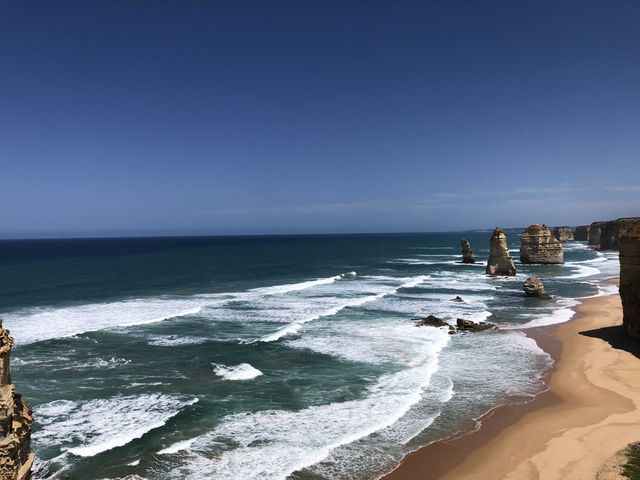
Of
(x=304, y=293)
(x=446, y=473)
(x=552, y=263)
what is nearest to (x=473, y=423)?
(x=446, y=473)

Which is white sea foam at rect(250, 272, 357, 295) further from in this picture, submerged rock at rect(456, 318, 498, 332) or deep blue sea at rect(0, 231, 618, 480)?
submerged rock at rect(456, 318, 498, 332)

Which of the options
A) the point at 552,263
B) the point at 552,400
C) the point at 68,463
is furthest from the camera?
the point at 552,263

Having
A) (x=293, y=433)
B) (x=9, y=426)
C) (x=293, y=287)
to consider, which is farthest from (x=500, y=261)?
(x=9, y=426)

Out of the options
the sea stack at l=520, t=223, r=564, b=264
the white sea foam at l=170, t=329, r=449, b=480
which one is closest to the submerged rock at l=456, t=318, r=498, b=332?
the white sea foam at l=170, t=329, r=449, b=480

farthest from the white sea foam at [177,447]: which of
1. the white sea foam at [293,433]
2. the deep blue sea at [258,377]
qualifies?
the white sea foam at [293,433]

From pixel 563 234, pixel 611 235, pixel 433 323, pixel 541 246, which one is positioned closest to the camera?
pixel 433 323

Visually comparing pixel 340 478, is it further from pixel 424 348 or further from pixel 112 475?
pixel 424 348

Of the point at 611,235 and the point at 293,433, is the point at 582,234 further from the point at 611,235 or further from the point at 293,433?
the point at 293,433
